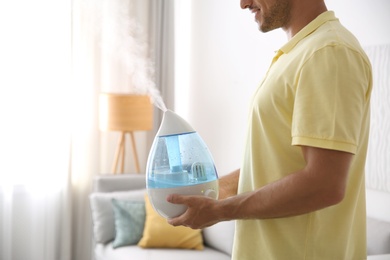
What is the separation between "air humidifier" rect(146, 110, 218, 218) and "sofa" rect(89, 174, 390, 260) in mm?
1720

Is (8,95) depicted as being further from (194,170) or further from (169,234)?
(194,170)

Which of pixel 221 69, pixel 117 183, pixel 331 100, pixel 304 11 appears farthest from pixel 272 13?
pixel 221 69

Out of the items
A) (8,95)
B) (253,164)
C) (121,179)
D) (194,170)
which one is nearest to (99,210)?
(121,179)

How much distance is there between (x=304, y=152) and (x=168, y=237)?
2.37 metres

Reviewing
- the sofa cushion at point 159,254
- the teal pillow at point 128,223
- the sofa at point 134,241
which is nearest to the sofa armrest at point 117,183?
the sofa at point 134,241

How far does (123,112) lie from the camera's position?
3.99 meters

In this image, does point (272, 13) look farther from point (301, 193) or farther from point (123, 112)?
point (123, 112)

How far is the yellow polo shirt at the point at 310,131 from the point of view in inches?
39.4

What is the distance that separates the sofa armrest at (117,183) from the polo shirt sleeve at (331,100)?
2.88 metres

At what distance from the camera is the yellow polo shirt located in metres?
1.00

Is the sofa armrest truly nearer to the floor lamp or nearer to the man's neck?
the floor lamp

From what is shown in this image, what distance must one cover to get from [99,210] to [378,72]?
192 centimetres

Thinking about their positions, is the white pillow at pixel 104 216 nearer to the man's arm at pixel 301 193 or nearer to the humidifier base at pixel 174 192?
the humidifier base at pixel 174 192

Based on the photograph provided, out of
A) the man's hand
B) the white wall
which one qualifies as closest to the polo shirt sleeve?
Result: the man's hand
